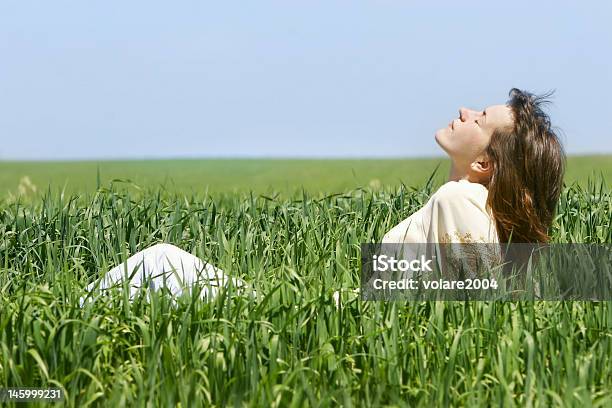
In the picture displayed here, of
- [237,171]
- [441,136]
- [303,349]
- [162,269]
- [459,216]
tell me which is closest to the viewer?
[303,349]

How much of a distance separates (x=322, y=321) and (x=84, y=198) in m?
2.77

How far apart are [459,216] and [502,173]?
30 centimetres

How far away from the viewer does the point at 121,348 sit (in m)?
2.84

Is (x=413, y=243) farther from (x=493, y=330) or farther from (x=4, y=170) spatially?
(x=4, y=170)

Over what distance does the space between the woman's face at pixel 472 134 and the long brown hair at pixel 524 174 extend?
0.03m

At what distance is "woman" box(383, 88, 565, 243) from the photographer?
3346 millimetres

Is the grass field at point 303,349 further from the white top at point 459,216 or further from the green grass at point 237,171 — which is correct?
the green grass at point 237,171

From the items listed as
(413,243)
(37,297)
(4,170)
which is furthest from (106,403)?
(4,170)

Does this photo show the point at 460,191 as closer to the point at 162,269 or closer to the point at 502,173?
the point at 502,173

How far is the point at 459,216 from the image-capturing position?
322cm

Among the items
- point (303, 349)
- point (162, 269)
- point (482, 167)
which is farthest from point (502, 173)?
point (162, 269)

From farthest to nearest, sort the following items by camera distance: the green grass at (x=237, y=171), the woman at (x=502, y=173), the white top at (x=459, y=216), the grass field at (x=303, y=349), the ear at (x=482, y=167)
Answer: the green grass at (x=237, y=171)
the ear at (x=482, y=167)
the woman at (x=502, y=173)
the white top at (x=459, y=216)
the grass field at (x=303, y=349)

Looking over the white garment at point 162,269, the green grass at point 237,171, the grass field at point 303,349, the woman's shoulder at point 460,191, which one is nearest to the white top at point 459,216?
the woman's shoulder at point 460,191

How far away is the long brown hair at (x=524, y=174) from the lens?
134 inches
